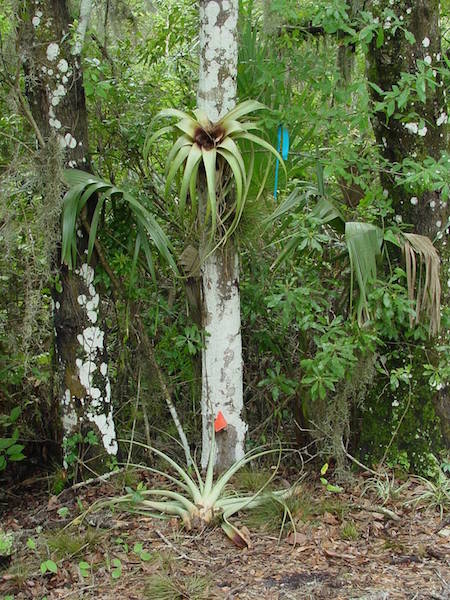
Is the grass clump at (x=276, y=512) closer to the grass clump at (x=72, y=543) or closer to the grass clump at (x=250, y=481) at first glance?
the grass clump at (x=250, y=481)

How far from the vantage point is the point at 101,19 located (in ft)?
15.8

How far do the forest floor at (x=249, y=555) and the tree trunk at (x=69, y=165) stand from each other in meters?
0.55

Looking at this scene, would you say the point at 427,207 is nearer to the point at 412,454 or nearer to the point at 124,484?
the point at 412,454

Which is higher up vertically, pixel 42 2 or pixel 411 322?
pixel 42 2

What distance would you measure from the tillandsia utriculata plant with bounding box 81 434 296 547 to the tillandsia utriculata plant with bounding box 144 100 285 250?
1.44 metres

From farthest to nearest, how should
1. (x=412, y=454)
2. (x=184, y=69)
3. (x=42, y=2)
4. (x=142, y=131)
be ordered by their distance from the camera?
1. (x=184, y=69)
2. (x=142, y=131)
3. (x=412, y=454)
4. (x=42, y=2)

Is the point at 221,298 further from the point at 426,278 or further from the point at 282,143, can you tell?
the point at 426,278

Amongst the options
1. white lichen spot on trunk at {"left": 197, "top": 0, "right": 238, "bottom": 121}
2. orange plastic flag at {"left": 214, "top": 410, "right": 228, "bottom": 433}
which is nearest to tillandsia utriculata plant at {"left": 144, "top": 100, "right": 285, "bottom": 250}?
white lichen spot on trunk at {"left": 197, "top": 0, "right": 238, "bottom": 121}

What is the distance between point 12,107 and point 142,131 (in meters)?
0.98

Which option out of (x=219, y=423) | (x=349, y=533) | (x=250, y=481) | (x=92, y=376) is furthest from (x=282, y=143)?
(x=349, y=533)

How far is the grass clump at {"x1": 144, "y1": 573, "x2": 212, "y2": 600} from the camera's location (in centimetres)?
325

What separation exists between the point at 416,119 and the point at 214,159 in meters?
1.42

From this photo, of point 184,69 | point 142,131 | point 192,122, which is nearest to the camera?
point 192,122

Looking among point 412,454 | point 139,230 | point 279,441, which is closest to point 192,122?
point 139,230
